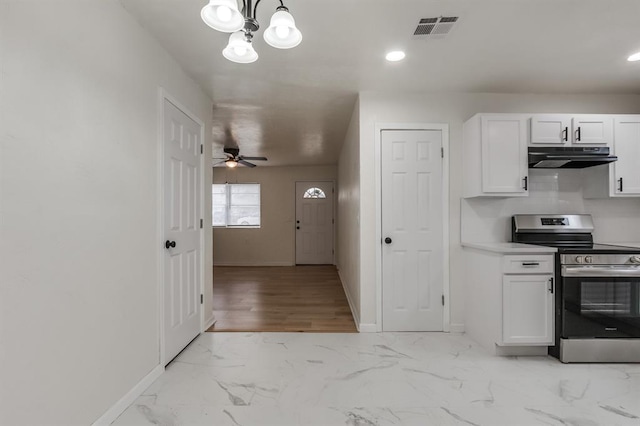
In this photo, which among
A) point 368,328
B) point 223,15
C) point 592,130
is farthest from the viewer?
point 368,328

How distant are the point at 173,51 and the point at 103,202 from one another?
136 centimetres

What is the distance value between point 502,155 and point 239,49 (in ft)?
8.11

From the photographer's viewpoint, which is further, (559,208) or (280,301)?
(280,301)

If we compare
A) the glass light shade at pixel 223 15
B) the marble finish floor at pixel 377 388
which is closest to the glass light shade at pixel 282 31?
the glass light shade at pixel 223 15

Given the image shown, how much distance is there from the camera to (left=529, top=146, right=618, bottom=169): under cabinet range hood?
2646 mm

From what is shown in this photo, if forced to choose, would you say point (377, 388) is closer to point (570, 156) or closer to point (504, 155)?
point (504, 155)

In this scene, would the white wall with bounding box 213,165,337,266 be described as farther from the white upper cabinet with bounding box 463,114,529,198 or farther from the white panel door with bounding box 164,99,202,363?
the white upper cabinet with bounding box 463,114,529,198

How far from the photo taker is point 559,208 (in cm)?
306

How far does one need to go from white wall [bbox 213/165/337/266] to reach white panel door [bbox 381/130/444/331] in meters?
4.31

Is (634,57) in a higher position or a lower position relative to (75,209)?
higher

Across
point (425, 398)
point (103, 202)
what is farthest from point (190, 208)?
point (425, 398)

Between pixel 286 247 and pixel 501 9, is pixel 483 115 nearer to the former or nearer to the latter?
pixel 501 9

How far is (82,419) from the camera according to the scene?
4.95 ft

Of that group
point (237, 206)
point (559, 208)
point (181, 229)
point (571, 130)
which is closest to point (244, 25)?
point (181, 229)
